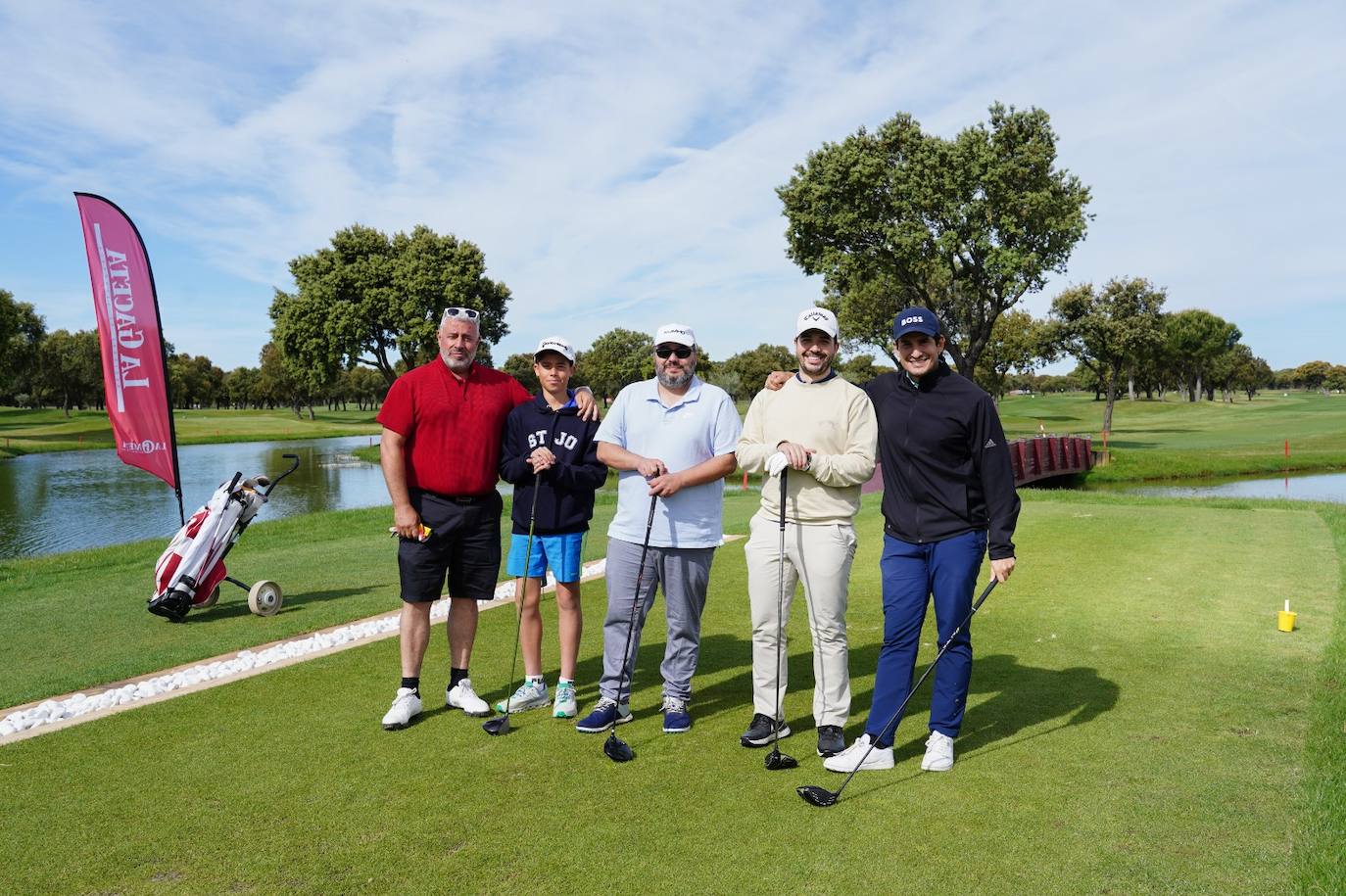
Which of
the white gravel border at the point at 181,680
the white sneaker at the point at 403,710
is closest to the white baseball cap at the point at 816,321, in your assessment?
the white sneaker at the point at 403,710

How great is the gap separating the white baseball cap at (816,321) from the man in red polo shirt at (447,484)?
1.39 meters

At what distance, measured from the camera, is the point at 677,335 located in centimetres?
472

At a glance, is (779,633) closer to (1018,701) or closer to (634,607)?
(634,607)

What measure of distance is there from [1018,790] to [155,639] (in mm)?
6414

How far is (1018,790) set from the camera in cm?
377

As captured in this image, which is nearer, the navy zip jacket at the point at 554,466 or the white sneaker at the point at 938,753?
the white sneaker at the point at 938,753

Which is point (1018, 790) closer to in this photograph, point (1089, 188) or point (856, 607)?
point (856, 607)

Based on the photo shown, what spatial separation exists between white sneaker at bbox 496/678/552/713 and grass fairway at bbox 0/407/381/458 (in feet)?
160

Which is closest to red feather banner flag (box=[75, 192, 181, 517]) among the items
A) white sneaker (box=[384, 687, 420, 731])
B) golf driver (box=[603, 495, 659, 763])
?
white sneaker (box=[384, 687, 420, 731])

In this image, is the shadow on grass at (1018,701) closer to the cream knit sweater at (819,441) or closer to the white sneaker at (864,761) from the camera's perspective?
the white sneaker at (864,761)

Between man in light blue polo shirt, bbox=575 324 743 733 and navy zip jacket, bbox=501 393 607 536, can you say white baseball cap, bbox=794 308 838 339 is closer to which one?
man in light blue polo shirt, bbox=575 324 743 733

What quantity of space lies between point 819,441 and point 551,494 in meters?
1.58

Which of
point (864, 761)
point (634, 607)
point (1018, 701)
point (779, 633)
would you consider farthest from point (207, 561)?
point (1018, 701)

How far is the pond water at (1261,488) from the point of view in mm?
26469
